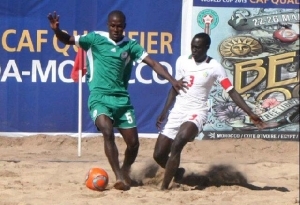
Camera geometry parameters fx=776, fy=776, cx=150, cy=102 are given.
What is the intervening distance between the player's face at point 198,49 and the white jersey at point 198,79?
0.20 feet

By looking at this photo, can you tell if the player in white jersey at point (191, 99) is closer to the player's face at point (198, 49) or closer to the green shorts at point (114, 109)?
the player's face at point (198, 49)

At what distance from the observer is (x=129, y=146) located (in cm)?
902

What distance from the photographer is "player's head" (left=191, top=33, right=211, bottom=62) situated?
8734 millimetres

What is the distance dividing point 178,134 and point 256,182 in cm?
149

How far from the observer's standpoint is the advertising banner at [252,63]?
12.3 meters

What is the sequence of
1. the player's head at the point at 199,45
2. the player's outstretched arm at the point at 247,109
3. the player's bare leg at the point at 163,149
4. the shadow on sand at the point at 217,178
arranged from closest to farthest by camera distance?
the player's outstretched arm at the point at 247,109 < the player's head at the point at 199,45 < the player's bare leg at the point at 163,149 < the shadow on sand at the point at 217,178

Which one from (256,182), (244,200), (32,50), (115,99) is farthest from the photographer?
(32,50)

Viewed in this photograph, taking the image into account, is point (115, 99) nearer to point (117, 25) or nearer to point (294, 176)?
point (117, 25)

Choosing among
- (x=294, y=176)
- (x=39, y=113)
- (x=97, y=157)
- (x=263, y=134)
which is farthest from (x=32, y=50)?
(x=294, y=176)

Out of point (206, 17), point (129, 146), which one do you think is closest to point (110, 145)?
point (129, 146)

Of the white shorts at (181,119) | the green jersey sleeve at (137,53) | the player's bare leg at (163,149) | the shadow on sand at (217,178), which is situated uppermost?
the green jersey sleeve at (137,53)

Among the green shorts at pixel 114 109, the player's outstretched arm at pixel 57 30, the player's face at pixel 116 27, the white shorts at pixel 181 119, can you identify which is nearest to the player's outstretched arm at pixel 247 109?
the white shorts at pixel 181 119

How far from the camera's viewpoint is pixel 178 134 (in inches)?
344

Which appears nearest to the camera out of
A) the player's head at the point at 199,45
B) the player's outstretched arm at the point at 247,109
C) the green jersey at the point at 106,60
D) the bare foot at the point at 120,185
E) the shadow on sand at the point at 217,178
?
the player's outstretched arm at the point at 247,109
